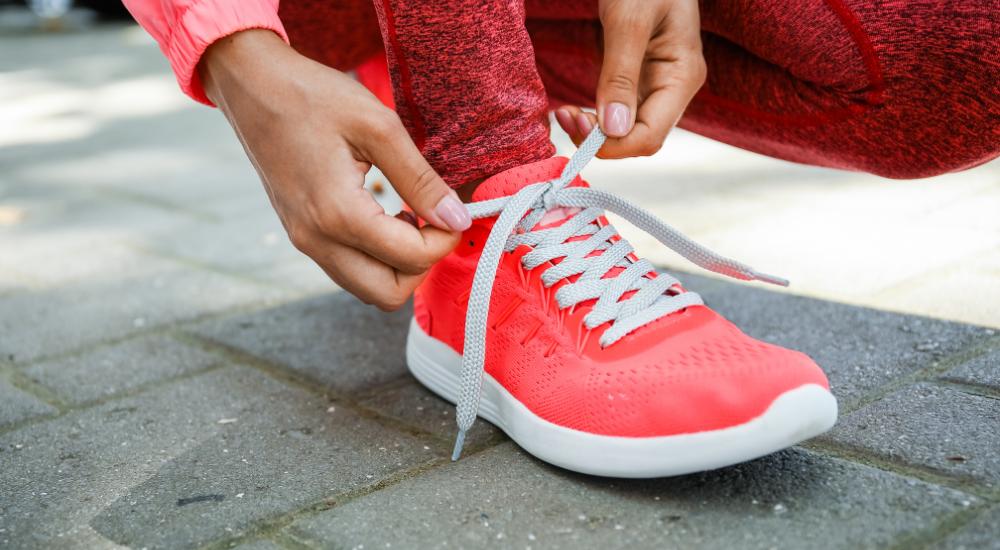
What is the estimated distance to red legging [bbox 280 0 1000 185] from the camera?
0.82 metres

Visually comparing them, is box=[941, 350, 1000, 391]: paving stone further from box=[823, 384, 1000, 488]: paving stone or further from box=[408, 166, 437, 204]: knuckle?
box=[408, 166, 437, 204]: knuckle

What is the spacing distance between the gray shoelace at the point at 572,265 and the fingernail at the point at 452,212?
2.0 inches

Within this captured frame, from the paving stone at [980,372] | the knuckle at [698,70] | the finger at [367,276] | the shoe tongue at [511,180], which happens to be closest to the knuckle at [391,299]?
the finger at [367,276]

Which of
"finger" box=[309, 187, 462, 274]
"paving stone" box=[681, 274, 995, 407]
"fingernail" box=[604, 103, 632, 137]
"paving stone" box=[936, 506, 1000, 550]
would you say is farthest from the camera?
A: "paving stone" box=[681, 274, 995, 407]

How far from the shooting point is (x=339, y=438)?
2.93 feet

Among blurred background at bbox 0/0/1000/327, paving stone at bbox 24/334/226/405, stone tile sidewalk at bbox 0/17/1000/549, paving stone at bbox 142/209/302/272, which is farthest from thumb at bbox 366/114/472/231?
paving stone at bbox 142/209/302/272

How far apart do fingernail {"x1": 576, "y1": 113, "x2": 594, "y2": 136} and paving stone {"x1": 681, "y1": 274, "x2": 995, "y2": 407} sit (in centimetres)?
32

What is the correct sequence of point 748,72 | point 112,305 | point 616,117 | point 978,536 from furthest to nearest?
1. point 112,305
2. point 748,72
3. point 616,117
4. point 978,536

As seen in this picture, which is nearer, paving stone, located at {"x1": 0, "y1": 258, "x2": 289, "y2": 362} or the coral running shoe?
the coral running shoe

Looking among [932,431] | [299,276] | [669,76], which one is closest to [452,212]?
[669,76]

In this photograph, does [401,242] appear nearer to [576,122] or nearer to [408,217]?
[408,217]

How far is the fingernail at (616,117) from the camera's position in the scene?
85cm

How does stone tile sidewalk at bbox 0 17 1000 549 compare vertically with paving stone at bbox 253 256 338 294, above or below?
above

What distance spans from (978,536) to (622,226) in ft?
3.23
